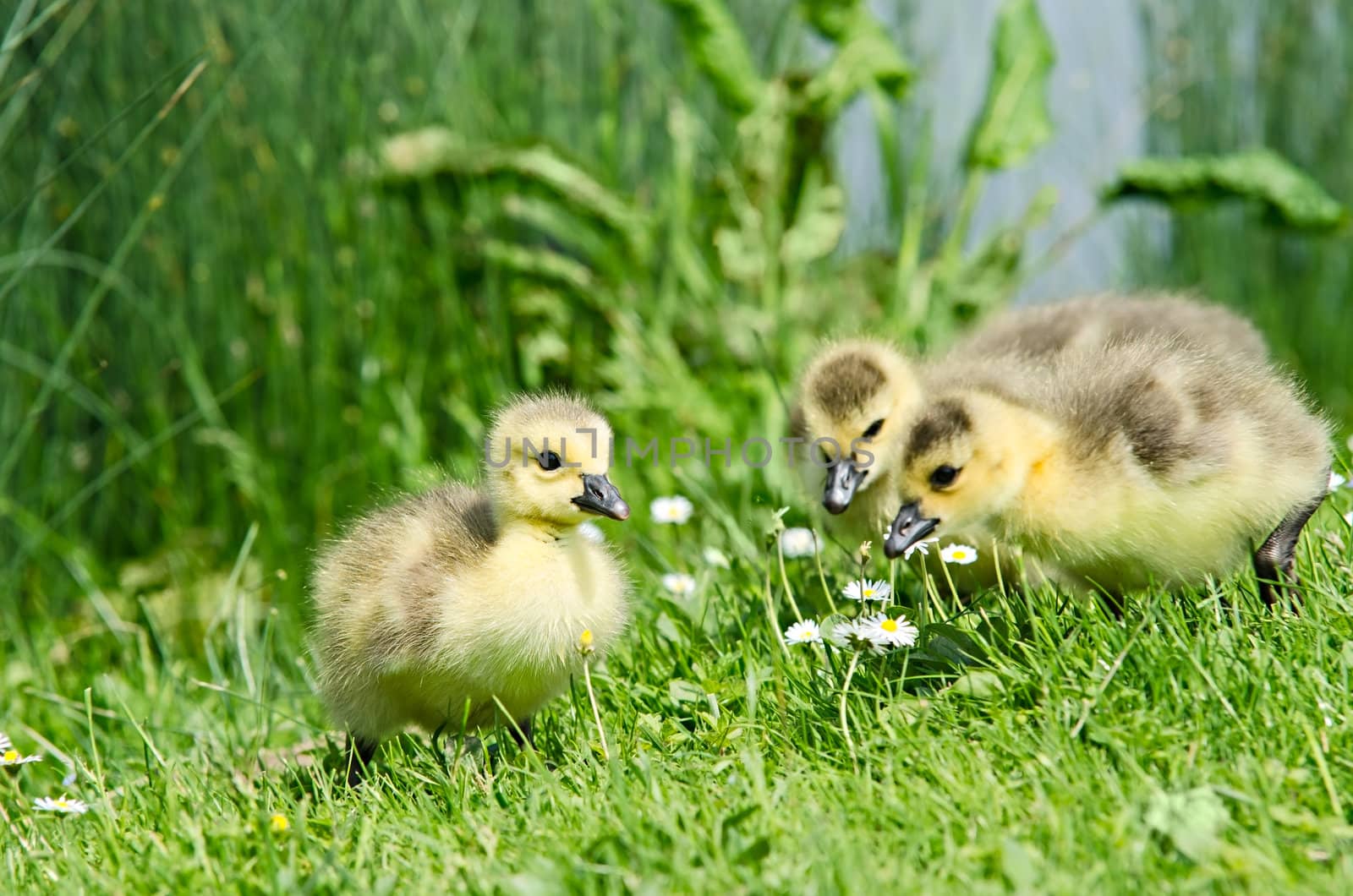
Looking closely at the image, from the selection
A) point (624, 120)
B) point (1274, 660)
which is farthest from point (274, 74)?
point (1274, 660)

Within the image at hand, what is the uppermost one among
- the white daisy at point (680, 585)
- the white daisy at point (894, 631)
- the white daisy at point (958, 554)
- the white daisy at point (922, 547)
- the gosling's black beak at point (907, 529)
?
the gosling's black beak at point (907, 529)

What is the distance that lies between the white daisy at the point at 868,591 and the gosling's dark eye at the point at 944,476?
28 centimetres

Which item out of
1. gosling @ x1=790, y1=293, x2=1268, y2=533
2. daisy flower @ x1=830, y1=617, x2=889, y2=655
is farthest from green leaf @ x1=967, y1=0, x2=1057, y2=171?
daisy flower @ x1=830, y1=617, x2=889, y2=655

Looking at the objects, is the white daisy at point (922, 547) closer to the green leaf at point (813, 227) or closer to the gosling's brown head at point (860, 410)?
the gosling's brown head at point (860, 410)

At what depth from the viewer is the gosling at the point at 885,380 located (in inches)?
157

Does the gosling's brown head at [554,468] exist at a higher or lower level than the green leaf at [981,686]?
higher

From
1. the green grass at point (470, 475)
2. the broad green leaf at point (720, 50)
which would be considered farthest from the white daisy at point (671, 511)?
the broad green leaf at point (720, 50)

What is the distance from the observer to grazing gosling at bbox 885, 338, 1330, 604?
3.20 m

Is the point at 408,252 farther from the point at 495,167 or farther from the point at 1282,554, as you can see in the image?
the point at 1282,554

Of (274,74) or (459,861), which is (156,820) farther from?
(274,74)

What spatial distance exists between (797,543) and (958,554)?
3.27ft

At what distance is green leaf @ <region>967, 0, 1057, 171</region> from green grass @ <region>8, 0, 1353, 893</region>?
1.97 feet

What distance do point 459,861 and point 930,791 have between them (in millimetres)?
934

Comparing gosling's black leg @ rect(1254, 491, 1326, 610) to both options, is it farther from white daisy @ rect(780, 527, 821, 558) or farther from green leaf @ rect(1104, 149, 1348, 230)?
green leaf @ rect(1104, 149, 1348, 230)
